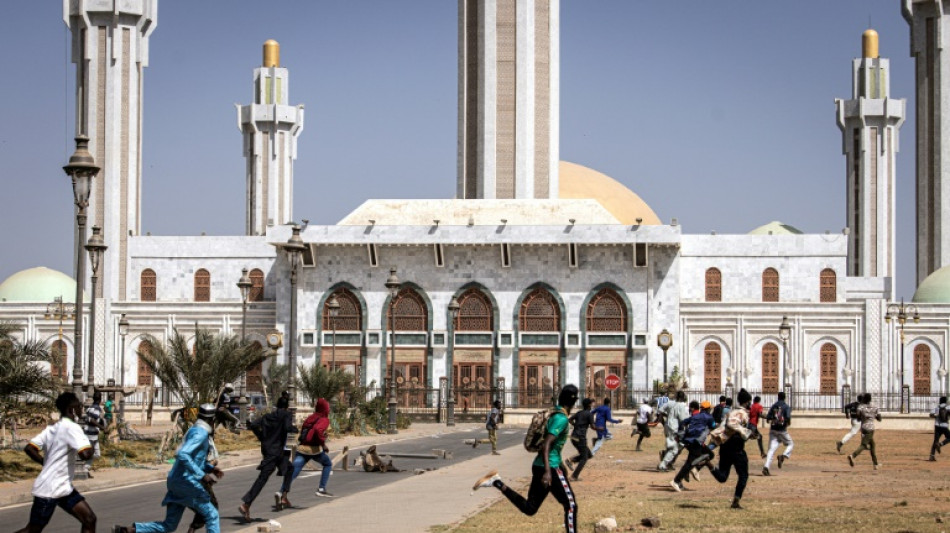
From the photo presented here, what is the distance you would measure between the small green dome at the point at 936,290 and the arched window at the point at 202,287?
3134 cm

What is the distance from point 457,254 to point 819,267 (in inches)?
579

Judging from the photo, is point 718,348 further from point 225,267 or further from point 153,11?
point 153,11

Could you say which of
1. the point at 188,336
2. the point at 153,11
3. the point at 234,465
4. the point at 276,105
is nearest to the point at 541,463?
the point at 234,465

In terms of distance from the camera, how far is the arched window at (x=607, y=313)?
55.6 m

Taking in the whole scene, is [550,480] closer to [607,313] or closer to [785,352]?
[785,352]

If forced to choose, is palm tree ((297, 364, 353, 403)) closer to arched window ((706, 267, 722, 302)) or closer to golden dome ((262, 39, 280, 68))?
arched window ((706, 267, 722, 302))

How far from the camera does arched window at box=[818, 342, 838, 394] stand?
5559 cm

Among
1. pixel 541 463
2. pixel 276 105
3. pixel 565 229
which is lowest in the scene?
pixel 541 463

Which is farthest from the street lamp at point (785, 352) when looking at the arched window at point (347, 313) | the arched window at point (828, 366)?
the arched window at point (347, 313)

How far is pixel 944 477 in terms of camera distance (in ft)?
76.9

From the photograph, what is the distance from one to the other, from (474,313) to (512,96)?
1243 cm

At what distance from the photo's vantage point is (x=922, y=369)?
55.8 meters

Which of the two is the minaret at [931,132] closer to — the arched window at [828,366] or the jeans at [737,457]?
the arched window at [828,366]

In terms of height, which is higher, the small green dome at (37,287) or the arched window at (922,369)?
the small green dome at (37,287)
